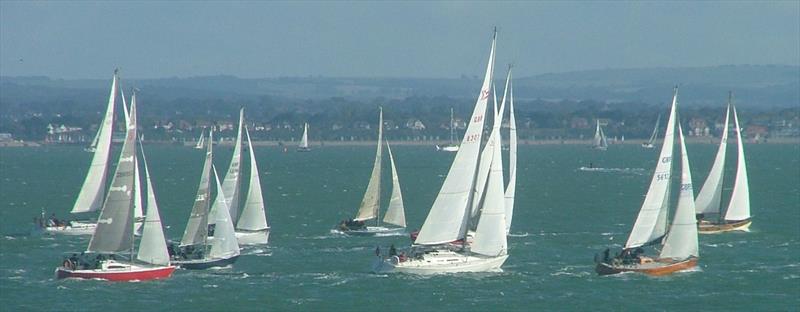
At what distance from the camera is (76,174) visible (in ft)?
554

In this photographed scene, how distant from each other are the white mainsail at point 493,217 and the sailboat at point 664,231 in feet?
13.3

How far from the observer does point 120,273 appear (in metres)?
61.0

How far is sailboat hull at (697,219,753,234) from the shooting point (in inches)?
3228

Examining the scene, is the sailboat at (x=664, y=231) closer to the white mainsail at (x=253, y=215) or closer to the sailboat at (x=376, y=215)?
the sailboat at (x=376, y=215)

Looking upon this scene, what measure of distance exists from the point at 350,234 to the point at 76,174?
92.7 m

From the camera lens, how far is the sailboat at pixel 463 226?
6272cm

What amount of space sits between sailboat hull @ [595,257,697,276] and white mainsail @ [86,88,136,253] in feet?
58.0

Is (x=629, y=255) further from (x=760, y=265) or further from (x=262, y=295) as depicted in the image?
(x=262, y=295)

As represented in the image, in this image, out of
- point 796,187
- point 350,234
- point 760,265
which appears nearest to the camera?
point 760,265

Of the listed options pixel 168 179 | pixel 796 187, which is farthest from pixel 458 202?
pixel 168 179

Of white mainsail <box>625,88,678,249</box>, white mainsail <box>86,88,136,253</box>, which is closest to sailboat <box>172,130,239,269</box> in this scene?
white mainsail <box>86,88,136,253</box>

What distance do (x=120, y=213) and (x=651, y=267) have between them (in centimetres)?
2004

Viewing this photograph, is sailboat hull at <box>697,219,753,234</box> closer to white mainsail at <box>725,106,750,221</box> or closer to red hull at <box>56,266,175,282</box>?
white mainsail at <box>725,106,750,221</box>

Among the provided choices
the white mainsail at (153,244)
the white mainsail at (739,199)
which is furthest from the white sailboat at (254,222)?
the white mainsail at (739,199)
